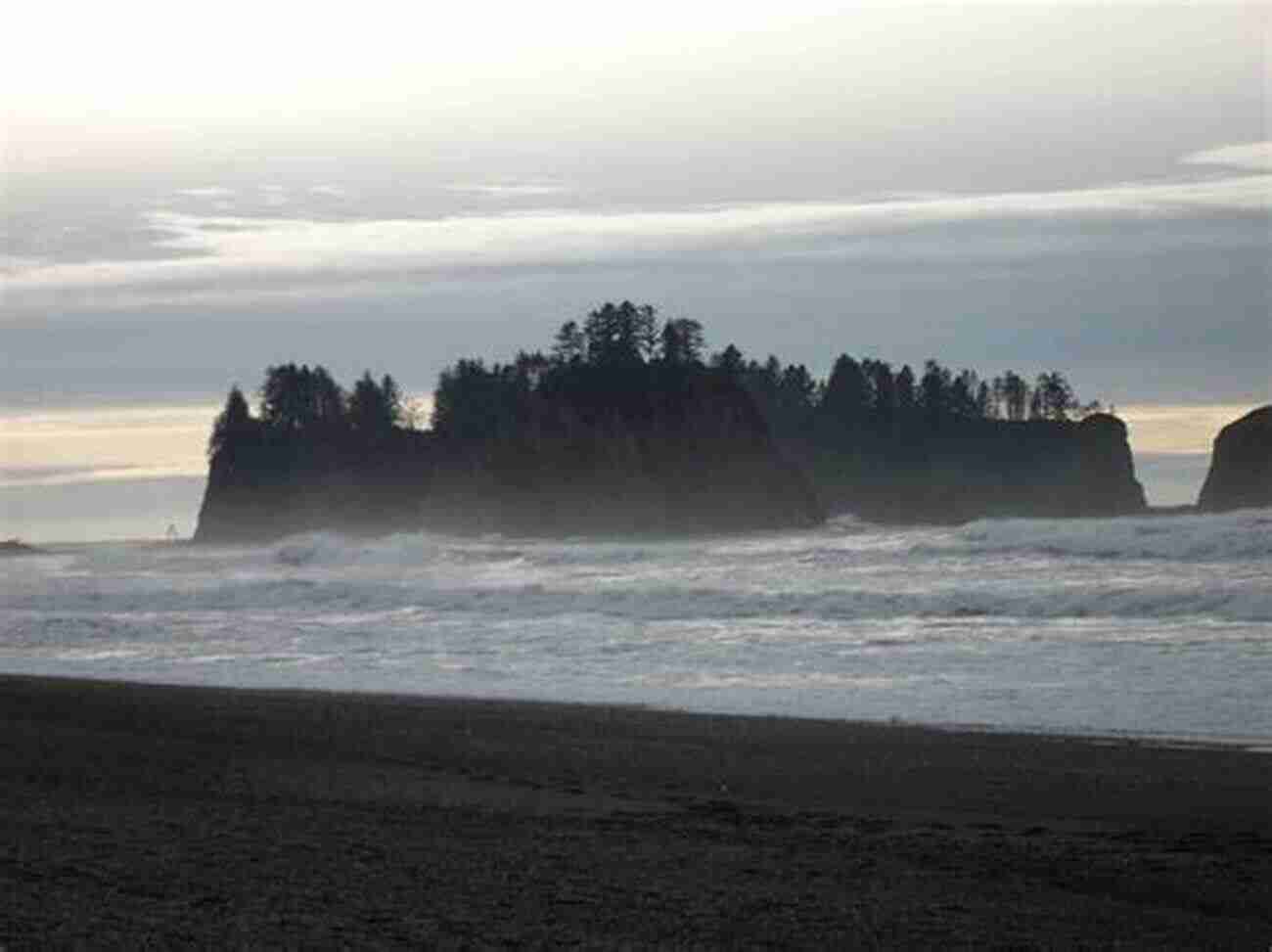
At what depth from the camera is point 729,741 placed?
652 inches

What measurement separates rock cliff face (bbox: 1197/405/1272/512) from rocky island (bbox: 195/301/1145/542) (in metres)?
8.00

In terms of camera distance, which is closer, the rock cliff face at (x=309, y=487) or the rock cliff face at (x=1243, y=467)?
the rock cliff face at (x=1243, y=467)

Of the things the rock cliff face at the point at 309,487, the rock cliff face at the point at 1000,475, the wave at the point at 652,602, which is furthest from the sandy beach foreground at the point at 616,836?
the rock cliff face at the point at 309,487

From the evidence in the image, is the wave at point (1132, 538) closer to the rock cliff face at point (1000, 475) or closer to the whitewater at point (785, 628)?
the whitewater at point (785, 628)

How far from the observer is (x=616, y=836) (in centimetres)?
1147

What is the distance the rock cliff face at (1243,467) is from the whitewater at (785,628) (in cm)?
642

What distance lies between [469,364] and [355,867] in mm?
65333

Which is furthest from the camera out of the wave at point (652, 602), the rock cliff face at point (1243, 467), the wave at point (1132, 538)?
the rock cliff face at point (1243, 467)

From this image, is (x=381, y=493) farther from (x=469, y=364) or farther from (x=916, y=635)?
(x=916, y=635)

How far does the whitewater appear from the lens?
20270 millimetres

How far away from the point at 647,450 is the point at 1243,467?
2036 centimetres

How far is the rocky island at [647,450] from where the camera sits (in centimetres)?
6347

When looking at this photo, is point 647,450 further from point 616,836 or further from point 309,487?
point 616,836

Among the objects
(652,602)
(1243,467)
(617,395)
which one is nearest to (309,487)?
(617,395)
